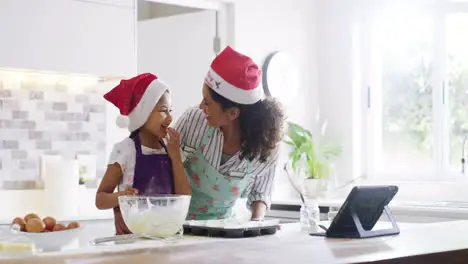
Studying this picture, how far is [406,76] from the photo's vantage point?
4.92m

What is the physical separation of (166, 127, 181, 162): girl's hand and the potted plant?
2.28 m

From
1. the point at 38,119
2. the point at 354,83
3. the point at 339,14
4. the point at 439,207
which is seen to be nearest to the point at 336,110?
the point at 354,83

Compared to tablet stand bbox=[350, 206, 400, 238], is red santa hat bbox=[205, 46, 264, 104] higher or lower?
higher

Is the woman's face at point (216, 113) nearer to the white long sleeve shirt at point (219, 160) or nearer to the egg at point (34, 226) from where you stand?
the white long sleeve shirt at point (219, 160)

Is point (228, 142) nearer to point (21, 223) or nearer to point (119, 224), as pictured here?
point (119, 224)

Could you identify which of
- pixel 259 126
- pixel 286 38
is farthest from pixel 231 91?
pixel 286 38

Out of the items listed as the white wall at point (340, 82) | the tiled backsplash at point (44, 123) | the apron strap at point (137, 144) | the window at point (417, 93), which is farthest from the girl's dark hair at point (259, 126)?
the white wall at point (340, 82)

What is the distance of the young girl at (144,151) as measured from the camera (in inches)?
Answer: 97.0

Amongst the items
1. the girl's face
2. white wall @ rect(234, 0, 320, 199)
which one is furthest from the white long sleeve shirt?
white wall @ rect(234, 0, 320, 199)

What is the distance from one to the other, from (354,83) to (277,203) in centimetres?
101

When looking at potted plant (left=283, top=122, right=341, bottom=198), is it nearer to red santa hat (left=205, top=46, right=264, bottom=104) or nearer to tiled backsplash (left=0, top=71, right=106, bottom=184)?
tiled backsplash (left=0, top=71, right=106, bottom=184)

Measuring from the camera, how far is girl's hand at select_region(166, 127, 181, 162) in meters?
2.48

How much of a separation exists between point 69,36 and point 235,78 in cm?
158

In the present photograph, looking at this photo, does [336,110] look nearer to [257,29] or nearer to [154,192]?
[257,29]
